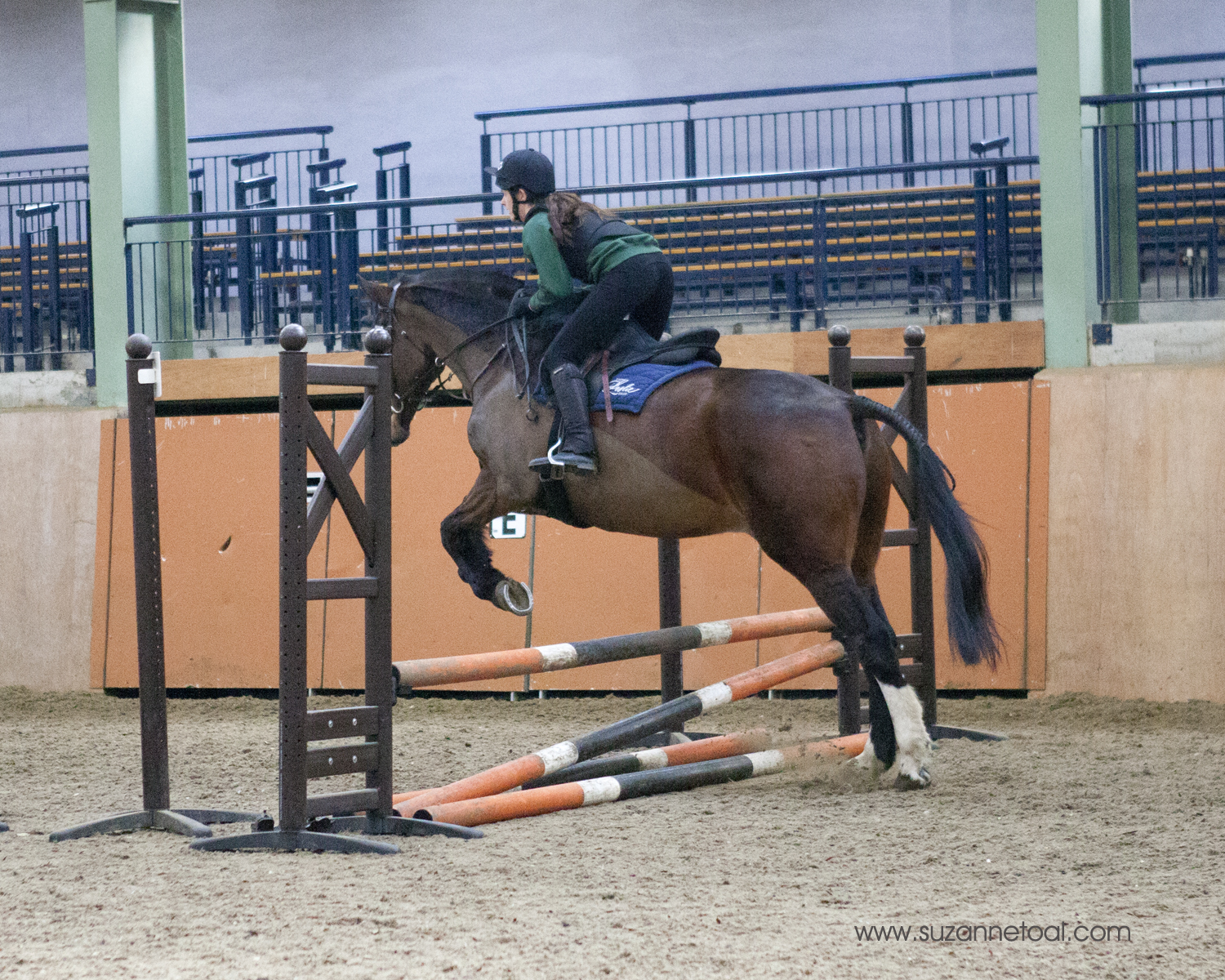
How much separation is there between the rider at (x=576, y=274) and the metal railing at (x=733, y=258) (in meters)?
3.28

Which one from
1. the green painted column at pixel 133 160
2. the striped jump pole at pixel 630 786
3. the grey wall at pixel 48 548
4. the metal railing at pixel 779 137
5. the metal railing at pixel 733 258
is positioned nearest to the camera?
the striped jump pole at pixel 630 786

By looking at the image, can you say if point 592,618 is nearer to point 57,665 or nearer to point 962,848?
point 57,665

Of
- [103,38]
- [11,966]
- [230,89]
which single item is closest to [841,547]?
[11,966]

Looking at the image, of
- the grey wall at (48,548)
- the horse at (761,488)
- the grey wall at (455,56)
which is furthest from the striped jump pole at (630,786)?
the grey wall at (455,56)

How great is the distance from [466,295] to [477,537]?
3.51ft

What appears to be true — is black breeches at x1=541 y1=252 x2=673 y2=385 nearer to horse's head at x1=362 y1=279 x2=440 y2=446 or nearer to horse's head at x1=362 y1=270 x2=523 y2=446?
horse's head at x1=362 y1=270 x2=523 y2=446

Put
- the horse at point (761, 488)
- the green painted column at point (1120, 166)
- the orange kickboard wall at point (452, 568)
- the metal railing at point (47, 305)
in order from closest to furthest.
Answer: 1. the horse at point (761, 488)
2. the orange kickboard wall at point (452, 568)
3. the green painted column at point (1120, 166)
4. the metal railing at point (47, 305)

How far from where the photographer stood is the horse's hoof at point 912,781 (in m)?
5.18

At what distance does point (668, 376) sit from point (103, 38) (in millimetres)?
6515

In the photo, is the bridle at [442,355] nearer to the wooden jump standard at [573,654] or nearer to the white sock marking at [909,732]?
the wooden jump standard at [573,654]

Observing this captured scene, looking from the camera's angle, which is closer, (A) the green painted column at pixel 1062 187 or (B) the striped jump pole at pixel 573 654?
(B) the striped jump pole at pixel 573 654

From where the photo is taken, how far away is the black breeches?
5137 mm

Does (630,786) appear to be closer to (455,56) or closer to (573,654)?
(573,654)

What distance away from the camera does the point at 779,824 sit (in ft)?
15.3
